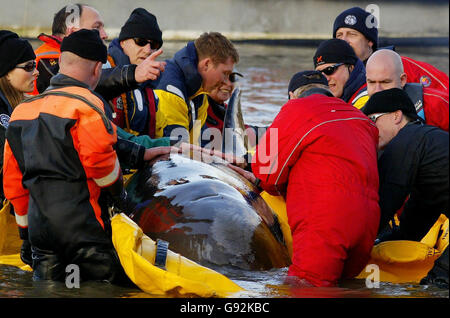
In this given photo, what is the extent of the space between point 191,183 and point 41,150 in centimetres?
121

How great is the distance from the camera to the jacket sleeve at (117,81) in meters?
6.17

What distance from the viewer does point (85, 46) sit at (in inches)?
197

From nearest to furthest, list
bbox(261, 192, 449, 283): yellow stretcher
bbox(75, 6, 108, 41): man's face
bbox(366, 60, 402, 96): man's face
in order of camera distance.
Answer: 1. bbox(261, 192, 449, 283): yellow stretcher
2. bbox(366, 60, 402, 96): man's face
3. bbox(75, 6, 108, 41): man's face

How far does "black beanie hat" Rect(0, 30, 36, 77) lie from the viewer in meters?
6.21

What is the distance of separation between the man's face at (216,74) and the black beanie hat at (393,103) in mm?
2737

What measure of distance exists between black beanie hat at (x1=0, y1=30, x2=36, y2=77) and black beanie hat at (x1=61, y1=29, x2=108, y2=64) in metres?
1.33

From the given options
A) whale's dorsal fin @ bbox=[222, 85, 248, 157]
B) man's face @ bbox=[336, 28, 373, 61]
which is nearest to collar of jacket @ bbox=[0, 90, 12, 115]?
whale's dorsal fin @ bbox=[222, 85, 248, 157]

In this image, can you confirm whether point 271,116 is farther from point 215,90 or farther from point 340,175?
point 340,175

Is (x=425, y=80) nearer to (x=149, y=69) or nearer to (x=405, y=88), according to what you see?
(x=405, y=88)

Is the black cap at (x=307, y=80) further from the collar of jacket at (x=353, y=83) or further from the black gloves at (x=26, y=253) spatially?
the black gloves at (x=26, y=253)

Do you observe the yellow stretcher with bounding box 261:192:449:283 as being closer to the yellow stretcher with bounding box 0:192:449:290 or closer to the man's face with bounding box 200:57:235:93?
the yellow stretcher with bounding box 0:192:449:290
